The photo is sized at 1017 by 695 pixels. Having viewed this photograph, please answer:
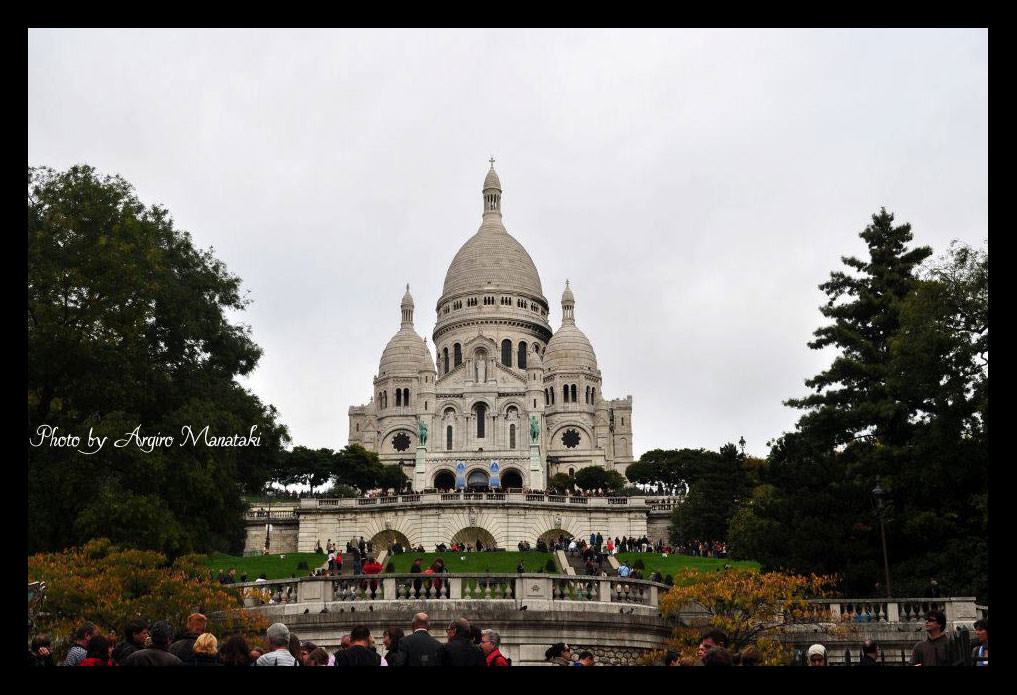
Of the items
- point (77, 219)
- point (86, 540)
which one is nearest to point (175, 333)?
point (77, 219)

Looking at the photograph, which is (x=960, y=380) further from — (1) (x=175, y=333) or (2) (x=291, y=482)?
(2) (x=291, y=482)

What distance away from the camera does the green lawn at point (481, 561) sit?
40603 millimetres

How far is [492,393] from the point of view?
10462 centimetres

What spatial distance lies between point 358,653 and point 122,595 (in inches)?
514

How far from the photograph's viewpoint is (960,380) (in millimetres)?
32031

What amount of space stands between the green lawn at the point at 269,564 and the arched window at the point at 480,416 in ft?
176

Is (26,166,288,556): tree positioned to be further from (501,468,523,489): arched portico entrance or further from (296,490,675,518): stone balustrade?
(501,468,523,489): arched portico entrance

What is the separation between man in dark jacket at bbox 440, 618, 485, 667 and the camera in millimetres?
10812

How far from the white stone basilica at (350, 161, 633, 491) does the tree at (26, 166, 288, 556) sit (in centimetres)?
6697

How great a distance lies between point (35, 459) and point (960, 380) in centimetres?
2470

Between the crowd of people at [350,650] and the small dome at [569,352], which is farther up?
the small dome at [569,352]

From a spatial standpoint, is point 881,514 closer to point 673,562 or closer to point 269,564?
point 673,562

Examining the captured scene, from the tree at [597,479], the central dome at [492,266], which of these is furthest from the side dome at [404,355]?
the tree at [597,479]

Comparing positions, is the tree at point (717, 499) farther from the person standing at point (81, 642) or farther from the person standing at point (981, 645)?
the person standing at point (81, 642)
